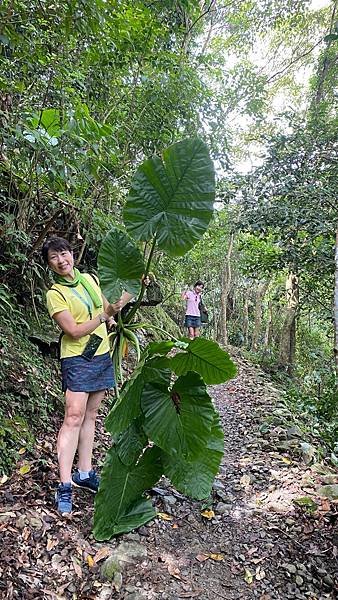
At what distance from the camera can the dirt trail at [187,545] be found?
198 centimetres

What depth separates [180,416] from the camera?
1838mm

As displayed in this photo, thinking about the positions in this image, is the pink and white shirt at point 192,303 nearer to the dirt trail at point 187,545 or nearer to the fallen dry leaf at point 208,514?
the dirt trail at point 187,545

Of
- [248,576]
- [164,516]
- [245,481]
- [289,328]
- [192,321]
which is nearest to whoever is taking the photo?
[248,576]

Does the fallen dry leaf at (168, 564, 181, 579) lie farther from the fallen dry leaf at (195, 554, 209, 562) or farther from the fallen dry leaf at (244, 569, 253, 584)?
the fallen dry leaf at (244, 569, 253, 584)

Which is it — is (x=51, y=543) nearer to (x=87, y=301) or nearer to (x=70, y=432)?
(x=70, y=432)

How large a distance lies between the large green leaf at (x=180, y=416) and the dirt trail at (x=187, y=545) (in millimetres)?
733

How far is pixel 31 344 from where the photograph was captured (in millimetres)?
3770

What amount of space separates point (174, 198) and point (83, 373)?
3.68 ft

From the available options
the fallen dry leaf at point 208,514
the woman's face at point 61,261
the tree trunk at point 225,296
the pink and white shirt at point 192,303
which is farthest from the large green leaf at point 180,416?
the tree trunk at point 225,296

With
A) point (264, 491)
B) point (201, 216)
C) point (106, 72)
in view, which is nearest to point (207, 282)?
point (106, 72)

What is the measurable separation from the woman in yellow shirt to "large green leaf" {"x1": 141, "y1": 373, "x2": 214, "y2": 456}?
1.88 feet

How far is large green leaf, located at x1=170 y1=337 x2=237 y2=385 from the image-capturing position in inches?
69.2

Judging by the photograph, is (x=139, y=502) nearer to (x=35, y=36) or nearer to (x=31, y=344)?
(x=31, y=344)

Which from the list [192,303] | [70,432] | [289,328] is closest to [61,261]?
[70,432]
